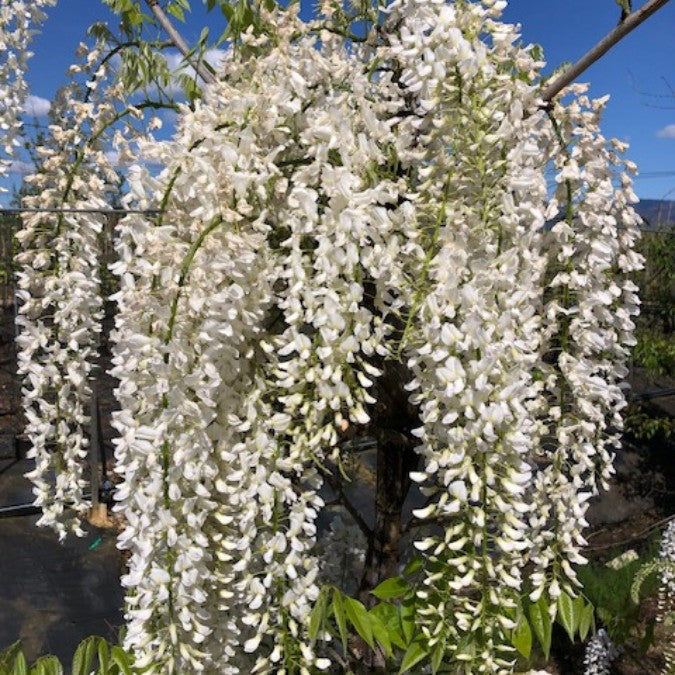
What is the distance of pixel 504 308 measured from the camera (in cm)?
112

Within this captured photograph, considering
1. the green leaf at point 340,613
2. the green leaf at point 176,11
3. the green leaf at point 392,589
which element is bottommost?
the green leaf at point 340,613

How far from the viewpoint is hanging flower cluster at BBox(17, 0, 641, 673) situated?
1.10m

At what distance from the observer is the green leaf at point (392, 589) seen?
4.35 ft

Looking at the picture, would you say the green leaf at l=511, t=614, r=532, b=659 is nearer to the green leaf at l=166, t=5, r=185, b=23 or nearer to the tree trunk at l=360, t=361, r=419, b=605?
the tree trunk at l=360, t=361, r=419, b=605

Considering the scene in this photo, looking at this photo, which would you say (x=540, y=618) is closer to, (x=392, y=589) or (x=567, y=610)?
(x=567, y=610)

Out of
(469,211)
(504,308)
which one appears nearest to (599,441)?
(504,308)

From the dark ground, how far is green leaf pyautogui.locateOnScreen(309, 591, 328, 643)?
1155mm

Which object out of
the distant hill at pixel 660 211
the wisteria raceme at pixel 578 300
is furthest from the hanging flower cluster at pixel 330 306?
the distant hill at pixel 660 211

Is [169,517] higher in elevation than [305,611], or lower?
higher

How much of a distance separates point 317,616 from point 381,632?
0.48 feet

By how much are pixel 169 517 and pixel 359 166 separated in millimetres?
612

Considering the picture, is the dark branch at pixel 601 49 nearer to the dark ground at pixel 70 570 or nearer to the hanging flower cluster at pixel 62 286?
the hanging flower cluster at pixel 62 286

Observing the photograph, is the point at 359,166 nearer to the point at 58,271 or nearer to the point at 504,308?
the point at 504,308

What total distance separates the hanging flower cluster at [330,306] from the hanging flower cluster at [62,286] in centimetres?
37
